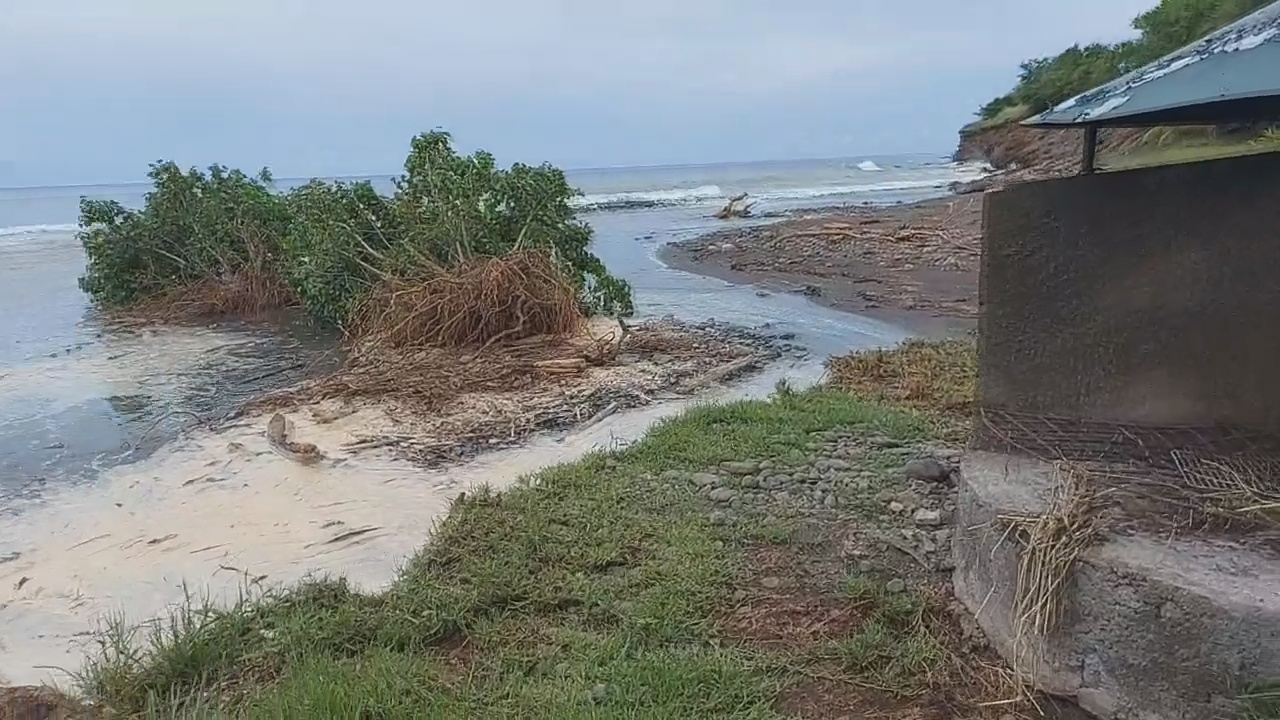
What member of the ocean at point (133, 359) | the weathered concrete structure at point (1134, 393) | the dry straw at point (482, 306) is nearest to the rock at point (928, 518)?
the weathered concrete structure at point (1134, 393)

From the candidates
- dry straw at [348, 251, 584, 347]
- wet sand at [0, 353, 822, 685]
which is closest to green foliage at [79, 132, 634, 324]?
dry straw at [348, 251, 584, 347]

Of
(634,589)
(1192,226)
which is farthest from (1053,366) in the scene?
(634,589)

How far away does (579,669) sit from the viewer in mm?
3102

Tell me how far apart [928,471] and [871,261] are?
36.0 ft

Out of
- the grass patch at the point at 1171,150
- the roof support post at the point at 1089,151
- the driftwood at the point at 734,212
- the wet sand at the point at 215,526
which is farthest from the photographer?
the driftwood at the point at 734,212

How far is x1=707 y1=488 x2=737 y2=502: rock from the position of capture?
4652mm

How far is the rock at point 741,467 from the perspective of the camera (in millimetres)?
5039

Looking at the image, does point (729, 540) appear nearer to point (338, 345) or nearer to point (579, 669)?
point (579, 669)

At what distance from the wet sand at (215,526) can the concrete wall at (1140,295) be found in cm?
291

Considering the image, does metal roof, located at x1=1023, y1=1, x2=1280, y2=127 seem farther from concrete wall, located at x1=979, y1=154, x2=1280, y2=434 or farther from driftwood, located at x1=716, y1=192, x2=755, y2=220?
driftwood, located at x1=716, y1=192, x2=755, y2=220

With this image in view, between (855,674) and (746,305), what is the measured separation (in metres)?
9.28

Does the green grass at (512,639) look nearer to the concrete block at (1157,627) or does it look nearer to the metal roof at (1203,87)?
the concrete block at (1157,627)

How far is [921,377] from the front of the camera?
22.9ft

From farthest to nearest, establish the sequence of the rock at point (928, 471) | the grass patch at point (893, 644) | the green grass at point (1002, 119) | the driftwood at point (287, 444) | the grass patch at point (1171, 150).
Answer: the green grass at point (1002, 119), the grass patch at point (1171, 150), the driftwood at point (287, 444), the rock at point (928, 471), the grass patch at point (893, 644)
